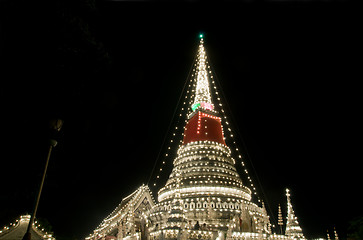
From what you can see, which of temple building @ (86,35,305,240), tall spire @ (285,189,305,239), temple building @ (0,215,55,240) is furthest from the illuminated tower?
temple building @ (0,215,55,240)

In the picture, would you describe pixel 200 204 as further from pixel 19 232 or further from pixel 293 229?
pixel 19 232

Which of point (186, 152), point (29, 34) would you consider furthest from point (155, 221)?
point (29, 34)

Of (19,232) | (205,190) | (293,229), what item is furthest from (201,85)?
(19,232)

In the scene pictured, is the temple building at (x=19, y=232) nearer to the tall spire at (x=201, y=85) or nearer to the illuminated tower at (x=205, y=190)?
the illuminated tower at (x=205, y=190)

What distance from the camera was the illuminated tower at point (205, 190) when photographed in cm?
1791

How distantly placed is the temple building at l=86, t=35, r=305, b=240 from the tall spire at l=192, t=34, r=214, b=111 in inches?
6.1

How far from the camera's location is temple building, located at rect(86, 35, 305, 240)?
1706 cm

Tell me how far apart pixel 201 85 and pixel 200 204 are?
14426 mm

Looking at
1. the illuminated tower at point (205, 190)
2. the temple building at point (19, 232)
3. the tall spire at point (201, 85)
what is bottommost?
the temple building at point (19, 232)

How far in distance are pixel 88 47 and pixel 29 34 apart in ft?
4.37

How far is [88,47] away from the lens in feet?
21.0

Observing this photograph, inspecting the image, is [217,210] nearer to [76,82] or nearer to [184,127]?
[184,127]

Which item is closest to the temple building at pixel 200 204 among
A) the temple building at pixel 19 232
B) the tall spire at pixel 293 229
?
the tall spire at pixel 293 229

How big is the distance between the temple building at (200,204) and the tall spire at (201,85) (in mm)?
155
